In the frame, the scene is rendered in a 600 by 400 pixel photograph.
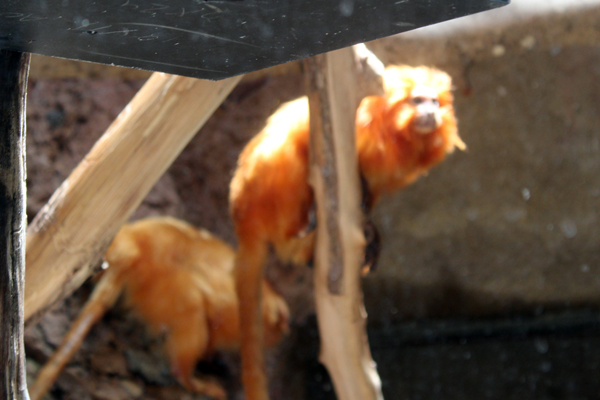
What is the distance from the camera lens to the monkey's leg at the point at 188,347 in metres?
2.92

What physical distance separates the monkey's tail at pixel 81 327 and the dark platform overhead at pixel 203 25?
1997 mm

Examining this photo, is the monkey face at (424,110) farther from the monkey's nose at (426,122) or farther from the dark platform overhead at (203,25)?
the dark platform overhead at (203,25)

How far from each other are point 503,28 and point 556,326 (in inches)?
72.7

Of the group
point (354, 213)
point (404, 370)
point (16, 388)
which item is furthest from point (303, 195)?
point (404, 370)

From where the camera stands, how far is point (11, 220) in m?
0.80

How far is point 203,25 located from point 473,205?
3.33 m

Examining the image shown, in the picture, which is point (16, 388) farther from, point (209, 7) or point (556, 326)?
point (556, 326)

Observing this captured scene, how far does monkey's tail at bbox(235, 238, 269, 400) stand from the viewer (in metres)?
2.41

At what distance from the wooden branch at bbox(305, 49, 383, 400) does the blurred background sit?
5.03 feet

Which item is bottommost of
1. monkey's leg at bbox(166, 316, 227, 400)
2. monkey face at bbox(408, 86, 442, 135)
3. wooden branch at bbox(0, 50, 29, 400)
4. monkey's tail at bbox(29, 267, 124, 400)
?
monkey's leg at bbox(166, 316, 227, 400)

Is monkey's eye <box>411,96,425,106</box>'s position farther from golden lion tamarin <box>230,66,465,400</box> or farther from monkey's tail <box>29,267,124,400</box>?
monkey's tail <box>29,267,124,400</box>

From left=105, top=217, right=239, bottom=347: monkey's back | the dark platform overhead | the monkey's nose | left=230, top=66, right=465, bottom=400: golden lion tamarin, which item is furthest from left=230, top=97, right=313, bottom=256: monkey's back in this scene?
the dark platform overhead

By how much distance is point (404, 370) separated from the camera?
3824mm

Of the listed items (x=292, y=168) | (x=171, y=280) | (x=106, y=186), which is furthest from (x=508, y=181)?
(x=106, y=186)
